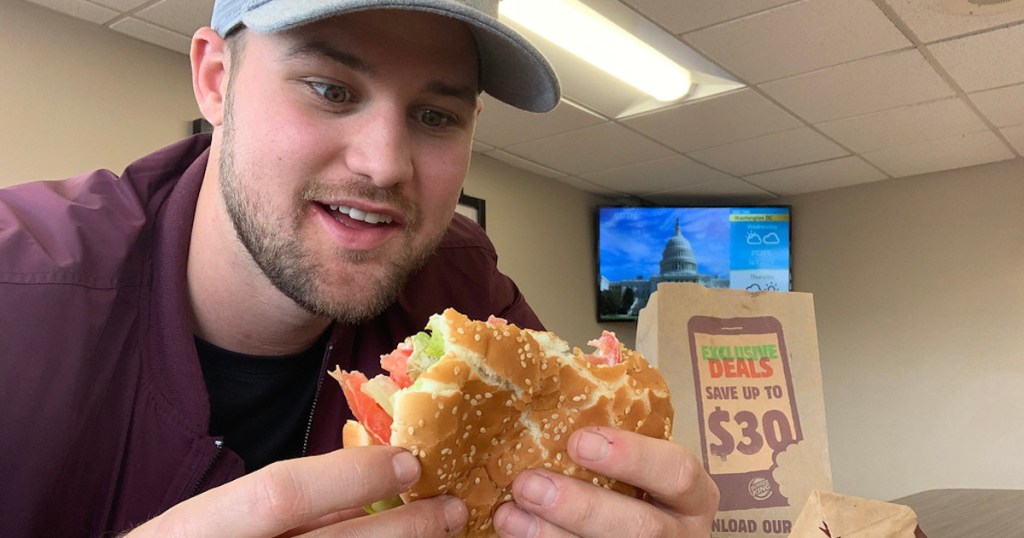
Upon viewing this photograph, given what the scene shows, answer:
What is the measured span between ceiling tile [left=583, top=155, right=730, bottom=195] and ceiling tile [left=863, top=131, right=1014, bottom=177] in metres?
1.08

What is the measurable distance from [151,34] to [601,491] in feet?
9.54

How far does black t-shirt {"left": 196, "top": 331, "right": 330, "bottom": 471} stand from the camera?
1124 mm

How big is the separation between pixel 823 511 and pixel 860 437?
5040mm

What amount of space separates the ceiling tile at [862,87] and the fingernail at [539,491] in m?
3.16

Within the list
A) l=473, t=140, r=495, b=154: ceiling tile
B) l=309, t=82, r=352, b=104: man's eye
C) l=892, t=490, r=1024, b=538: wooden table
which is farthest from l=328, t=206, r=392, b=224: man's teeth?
l=473, t=140, r=495, b=154: ceiling tile

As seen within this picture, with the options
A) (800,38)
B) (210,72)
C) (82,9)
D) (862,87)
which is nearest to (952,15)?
(800,38)

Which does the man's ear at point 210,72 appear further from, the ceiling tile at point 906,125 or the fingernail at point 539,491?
the ceiling tile at point 906,125

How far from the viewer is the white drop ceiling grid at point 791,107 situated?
286cm

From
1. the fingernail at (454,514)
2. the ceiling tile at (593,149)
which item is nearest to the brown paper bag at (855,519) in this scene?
the fingernail at (454,514)

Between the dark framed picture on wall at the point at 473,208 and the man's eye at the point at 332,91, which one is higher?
the dark framed picture on wall at the point at 473,208

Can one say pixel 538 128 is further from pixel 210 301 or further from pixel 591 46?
pixel 210 301

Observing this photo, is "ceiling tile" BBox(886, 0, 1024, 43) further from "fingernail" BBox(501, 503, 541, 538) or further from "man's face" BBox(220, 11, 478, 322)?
"fingernail" BBox(501, 503, 541, 538)

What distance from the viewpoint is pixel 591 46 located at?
329cm

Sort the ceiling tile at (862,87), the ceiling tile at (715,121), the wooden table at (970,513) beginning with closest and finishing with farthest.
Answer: the wooden table at (970,513) < the ceiling tile at (862,87) < the ceiling tile at (715,121)
